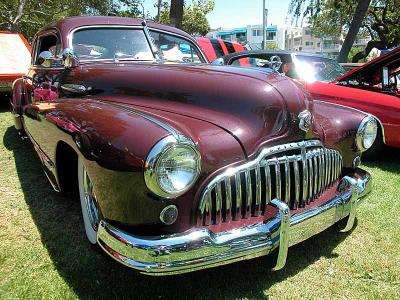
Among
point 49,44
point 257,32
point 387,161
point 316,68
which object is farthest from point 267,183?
point 257,32

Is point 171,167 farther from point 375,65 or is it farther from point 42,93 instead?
point 375,65

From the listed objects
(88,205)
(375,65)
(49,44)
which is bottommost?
(88,205)

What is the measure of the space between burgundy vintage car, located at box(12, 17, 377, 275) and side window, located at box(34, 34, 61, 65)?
1.25 ft

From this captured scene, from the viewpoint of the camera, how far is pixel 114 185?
1.95m

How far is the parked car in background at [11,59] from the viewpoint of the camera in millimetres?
7752

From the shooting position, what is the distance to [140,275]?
2.35 m

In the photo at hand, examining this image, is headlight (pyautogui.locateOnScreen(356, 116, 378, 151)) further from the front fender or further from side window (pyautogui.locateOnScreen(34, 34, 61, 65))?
side window (pyautogui.locateOnScreen(34, 34, 61, 65))

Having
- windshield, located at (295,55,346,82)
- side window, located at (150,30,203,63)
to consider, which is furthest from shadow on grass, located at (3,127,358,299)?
windshield, located at (295,55,346,82)

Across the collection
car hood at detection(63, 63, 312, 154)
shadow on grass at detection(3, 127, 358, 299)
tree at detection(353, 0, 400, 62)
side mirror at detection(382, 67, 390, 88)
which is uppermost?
tree at detection(353, 0, 400, 62)

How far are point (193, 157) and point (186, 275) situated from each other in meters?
0.86

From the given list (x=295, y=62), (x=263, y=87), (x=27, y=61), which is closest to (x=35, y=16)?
(x=27, y=61)

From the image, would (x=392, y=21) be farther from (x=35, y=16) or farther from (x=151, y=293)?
(x=151, y=293)

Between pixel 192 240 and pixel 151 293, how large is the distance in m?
0.53

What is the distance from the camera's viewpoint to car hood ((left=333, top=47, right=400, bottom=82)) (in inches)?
193
